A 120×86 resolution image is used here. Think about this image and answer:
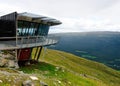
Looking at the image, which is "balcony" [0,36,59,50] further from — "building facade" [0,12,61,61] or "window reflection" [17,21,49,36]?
"window reflection" [17,21,49,36]

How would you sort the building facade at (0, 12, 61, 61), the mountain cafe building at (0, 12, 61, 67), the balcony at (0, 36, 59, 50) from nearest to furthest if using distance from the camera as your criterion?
the balcony at (0, 36, 59, 50), the mountain cafe building at (0, 12, 61, 67), the building facade at (0, 12, 61, 61)

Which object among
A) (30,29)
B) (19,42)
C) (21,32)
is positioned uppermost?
(30,29)

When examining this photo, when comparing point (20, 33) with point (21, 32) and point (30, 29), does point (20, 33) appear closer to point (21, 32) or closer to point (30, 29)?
point (21, 32)

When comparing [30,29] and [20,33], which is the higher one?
[30,29]

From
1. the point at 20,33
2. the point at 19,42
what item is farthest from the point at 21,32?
the point at 19,42

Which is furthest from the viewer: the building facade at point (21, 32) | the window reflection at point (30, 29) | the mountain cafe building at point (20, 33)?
the window reflection at point (30, 29)

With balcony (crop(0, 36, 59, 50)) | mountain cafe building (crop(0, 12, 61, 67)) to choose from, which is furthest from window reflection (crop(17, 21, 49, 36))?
balcony (crop(0, 36, 59, 50))

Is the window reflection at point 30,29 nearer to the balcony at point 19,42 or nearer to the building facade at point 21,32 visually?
the building facade at point 21,32

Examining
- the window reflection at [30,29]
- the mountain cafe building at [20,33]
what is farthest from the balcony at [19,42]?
the window reflection at [30,29]

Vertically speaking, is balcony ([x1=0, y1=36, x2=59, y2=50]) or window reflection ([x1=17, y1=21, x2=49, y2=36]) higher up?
window reflection ([x1=17, y1=21, x2=49, y2=36])

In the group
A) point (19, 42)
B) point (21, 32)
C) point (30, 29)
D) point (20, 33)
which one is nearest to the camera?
point (19, 42)

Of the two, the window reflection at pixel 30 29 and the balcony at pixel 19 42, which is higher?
the window reflection at pixel 30 29

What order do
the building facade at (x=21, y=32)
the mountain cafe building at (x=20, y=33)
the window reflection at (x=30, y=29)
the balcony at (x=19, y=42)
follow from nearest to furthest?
1. the balcony at (x=19, y=42)
2. the mountain cafe building at (x=20, y=33)
3. the building facade at (x=21, y=32)
4. the window reflection at (x=30, y=29)

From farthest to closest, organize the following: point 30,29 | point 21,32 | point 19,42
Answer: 1. point 30,29
2. point 21,32
3. point 19,42
